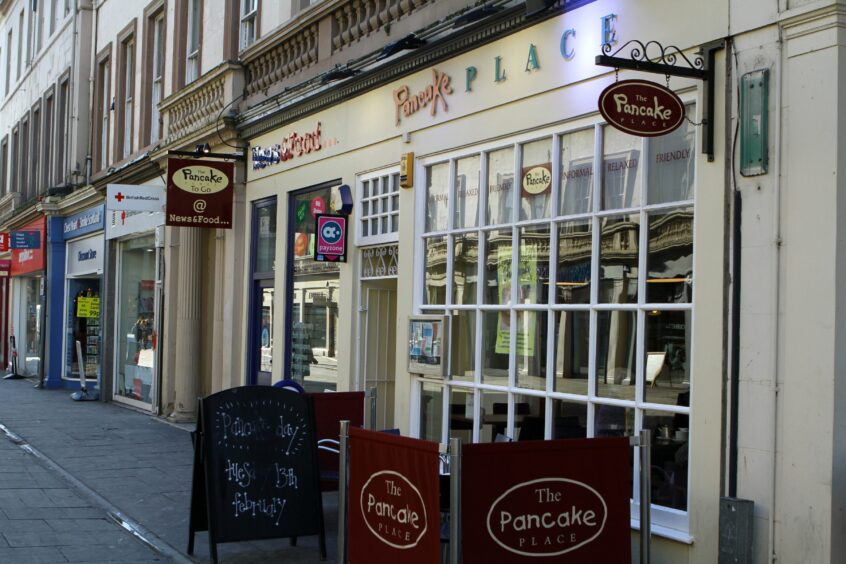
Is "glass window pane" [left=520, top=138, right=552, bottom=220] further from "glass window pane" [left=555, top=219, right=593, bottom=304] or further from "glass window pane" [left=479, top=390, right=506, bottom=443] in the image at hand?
"glass window pane" [left=479, top=390, right=506, bottom=443]

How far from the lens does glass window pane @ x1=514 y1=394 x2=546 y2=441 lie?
852 cm

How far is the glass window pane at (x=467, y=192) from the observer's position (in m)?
9.64

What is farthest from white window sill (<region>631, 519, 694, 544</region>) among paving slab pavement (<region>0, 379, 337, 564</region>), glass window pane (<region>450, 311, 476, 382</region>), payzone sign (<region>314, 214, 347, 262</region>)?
payzone sign (<region>314, 214, 347, 262</region>)

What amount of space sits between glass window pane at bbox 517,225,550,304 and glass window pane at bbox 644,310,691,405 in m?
1.31

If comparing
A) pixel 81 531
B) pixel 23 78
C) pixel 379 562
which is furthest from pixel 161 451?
pixel 23 78

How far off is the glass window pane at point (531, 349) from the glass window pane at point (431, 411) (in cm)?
143

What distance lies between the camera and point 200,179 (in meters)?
14.6

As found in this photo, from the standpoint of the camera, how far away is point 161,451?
13703 millimetres

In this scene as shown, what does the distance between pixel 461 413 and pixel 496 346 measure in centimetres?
89

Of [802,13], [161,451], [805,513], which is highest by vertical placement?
[802,13]

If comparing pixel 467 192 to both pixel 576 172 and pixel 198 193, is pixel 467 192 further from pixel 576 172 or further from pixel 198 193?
pixel 198 193

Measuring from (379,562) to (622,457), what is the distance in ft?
5.01

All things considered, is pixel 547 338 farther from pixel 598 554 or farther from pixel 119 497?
pixel 119 497

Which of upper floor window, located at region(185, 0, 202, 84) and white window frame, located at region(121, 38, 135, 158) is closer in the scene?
upper floor window, located at region(185, 0, 202, 84)
